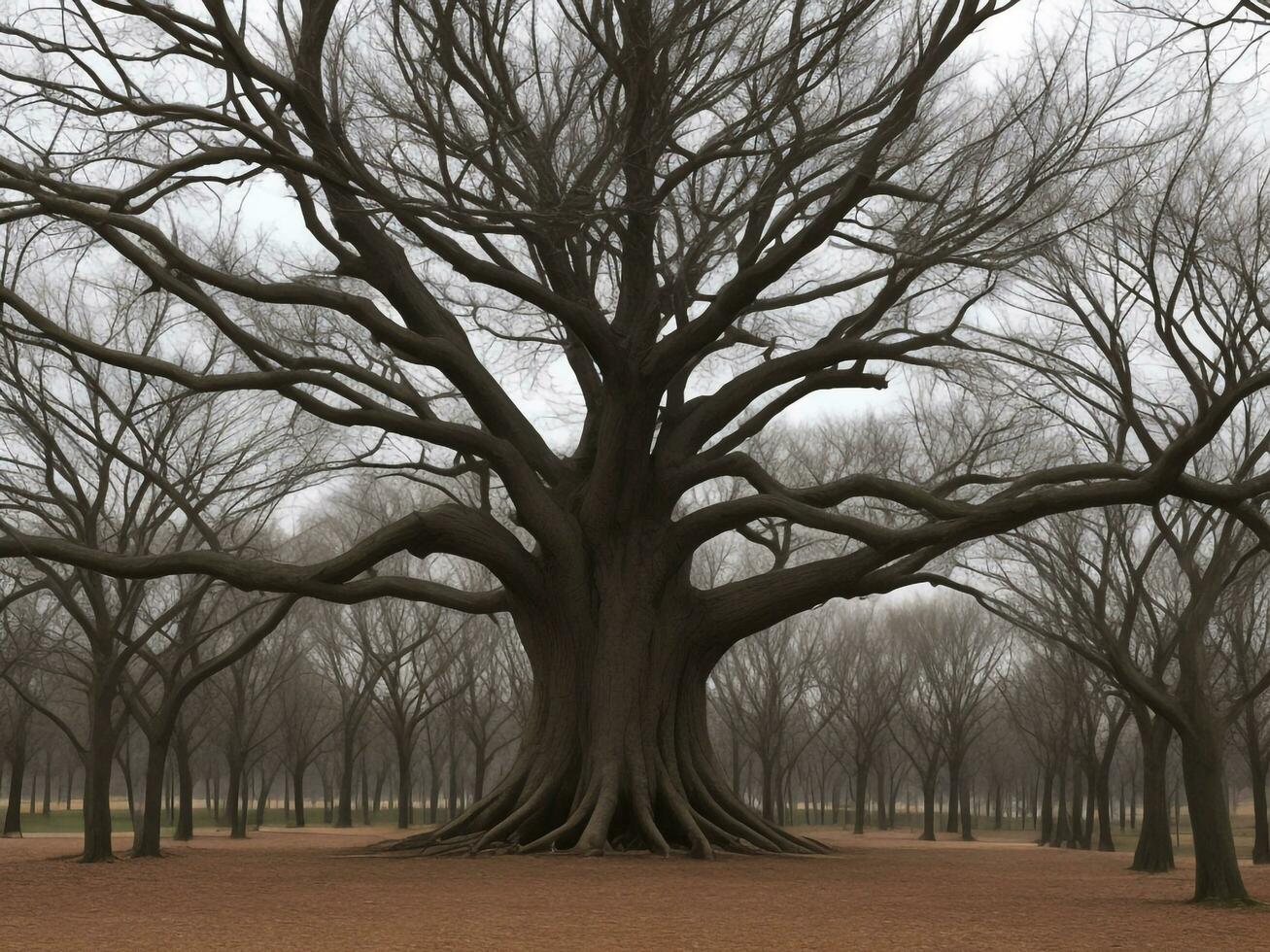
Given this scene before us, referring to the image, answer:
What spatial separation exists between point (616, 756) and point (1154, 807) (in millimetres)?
8616

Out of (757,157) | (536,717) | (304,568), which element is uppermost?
(757,157)

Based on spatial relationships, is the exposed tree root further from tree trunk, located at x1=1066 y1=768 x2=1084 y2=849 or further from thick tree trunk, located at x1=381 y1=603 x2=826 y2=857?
tree trunk, located at x1=1066 y1=768 x2=1084 y2=849

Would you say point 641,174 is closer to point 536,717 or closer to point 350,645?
point 536,717

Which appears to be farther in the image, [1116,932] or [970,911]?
[970,911]

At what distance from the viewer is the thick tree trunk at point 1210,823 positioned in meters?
10.0

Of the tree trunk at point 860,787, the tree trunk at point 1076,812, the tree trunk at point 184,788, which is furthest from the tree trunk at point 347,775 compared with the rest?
the tree trunk at point 1076,812

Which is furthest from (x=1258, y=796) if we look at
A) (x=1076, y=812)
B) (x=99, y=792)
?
(x=99, y=792)

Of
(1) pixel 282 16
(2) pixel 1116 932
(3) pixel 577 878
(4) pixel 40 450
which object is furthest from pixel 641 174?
(4) pixel 40 450

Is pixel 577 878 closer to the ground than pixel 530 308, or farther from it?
closer to the ground

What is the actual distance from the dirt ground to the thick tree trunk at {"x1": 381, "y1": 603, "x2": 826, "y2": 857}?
105 centimetres

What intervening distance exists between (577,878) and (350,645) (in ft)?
90.2

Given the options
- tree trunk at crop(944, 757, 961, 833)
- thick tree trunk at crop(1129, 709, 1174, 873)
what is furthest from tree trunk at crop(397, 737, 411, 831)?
thick tree trunk at crop(1129, 709, 1174, 873)

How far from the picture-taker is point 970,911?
908 centimetres

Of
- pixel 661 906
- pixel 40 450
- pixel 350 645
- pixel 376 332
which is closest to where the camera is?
pixel 661 906
